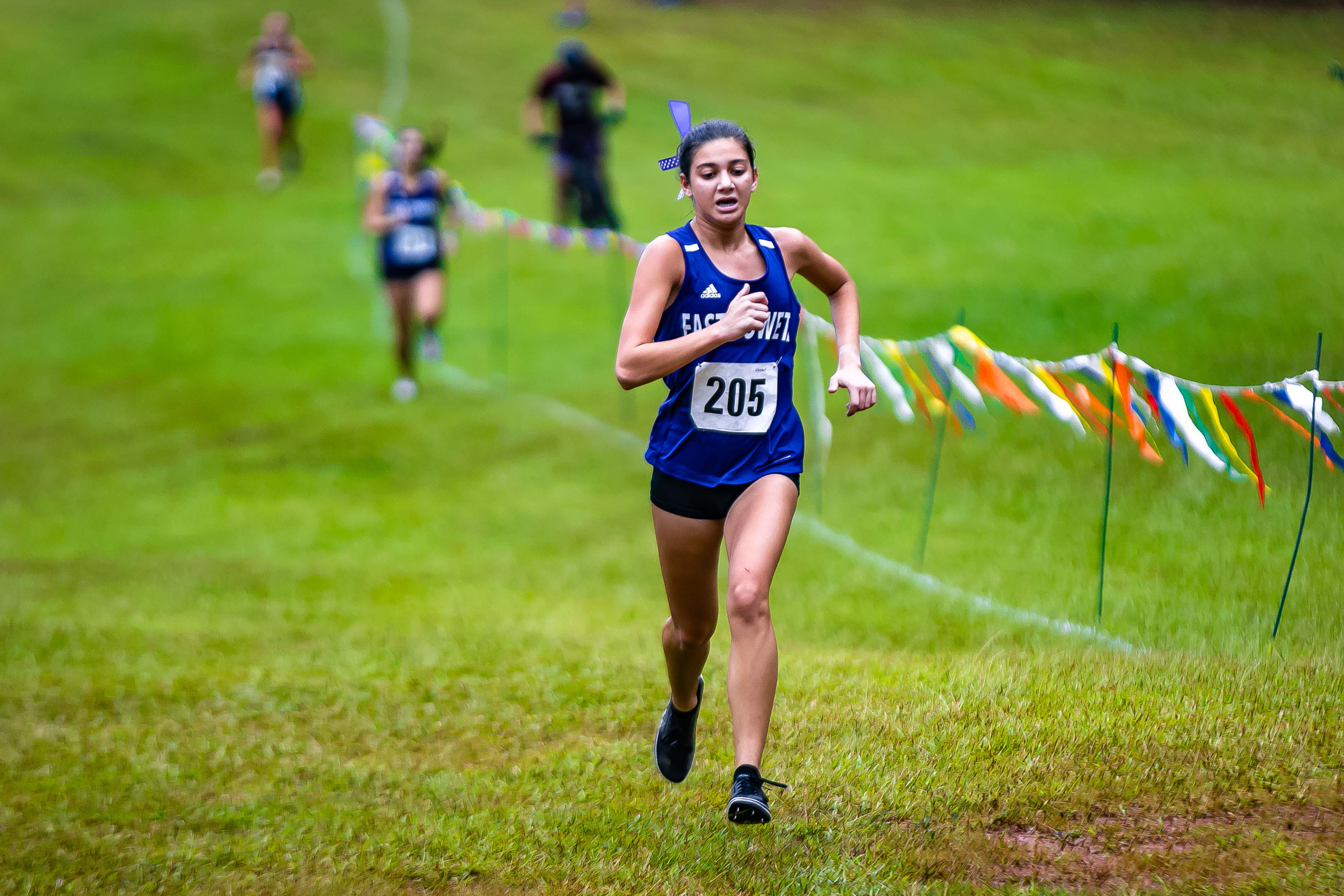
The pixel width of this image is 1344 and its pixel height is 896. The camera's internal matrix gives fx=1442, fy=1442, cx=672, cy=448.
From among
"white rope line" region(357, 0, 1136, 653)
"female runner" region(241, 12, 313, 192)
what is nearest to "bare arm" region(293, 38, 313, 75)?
"female runner" region(241, 12, 313, 192)

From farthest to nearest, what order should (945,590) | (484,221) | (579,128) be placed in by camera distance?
(579,128), (484,221), (945,590)

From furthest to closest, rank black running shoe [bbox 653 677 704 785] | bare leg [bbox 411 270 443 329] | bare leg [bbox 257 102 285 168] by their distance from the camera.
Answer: bare leg [bbox 257 102 285 168]
bare leg [bbox 411 270 443 329]
black running shoe [bbox 653 677 704 785]

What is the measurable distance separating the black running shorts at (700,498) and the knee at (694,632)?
0.40 meters

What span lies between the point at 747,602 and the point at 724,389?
0.73 meters

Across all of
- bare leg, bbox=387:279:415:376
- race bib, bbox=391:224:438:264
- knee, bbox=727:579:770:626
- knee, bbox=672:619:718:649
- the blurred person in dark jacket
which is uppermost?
the blurred person in dark jacket

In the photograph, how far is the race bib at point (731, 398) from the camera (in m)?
4.74

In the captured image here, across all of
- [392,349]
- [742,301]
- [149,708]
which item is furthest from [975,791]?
[392,349]

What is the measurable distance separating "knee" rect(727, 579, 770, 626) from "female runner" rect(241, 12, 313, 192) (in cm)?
2216

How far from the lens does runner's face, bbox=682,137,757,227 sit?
4.65 metres

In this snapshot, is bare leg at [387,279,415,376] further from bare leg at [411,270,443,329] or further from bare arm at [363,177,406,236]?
bare arm at [363,177,406,236]

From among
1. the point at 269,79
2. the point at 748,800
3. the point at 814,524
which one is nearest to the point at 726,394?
the point at 748,800

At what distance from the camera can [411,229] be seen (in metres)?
14.3

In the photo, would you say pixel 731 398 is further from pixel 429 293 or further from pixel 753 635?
pixel 429 293

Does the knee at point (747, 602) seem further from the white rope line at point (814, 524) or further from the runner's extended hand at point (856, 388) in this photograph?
the white rope line at point (814, 524)
